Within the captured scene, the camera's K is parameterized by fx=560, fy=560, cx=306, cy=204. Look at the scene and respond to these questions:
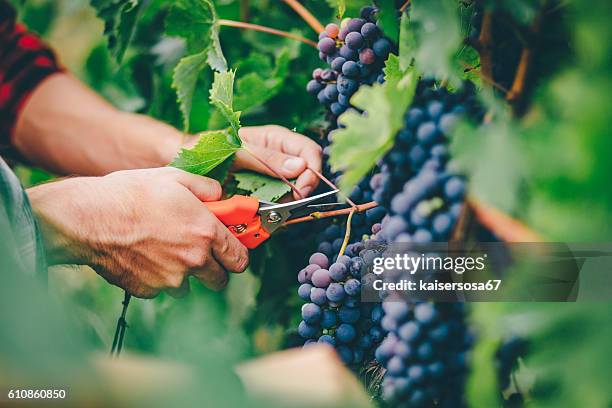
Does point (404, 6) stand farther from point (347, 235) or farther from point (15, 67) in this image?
point (15, 67)

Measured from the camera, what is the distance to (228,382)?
422 millimetres

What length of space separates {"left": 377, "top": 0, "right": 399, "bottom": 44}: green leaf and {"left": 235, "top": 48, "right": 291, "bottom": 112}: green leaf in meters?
0.41

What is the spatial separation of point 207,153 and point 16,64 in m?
0.88

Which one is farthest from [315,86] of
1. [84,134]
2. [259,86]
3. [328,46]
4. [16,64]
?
[16,64]

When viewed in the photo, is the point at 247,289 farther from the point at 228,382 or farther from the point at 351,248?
the point at 228,382

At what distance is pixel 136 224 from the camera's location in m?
0.91

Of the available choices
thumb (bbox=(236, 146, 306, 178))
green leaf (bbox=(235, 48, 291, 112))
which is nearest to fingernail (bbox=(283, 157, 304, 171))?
thumb (bbox=(236, 146, 306, 178))

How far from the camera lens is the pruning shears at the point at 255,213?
2.88 ft

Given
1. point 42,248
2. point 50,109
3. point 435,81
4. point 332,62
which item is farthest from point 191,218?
point 50,109

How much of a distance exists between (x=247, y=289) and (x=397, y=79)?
73 cm

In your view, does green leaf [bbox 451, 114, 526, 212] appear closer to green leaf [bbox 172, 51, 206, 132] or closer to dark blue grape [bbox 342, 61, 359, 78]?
dark blue grape [bbox 342, 61, 359, 78]

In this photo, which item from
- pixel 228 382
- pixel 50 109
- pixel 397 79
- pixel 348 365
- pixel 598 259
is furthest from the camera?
pixel 50 109

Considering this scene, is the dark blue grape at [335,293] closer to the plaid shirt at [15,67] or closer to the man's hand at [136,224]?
the man's hand at [136,224]

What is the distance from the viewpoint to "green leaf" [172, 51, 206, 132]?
1004 millimetres
